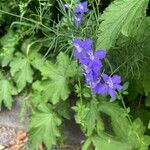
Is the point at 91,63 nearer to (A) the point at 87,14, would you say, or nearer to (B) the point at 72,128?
(A) the point at 87,14

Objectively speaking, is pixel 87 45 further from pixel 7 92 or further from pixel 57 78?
pixel 7 92

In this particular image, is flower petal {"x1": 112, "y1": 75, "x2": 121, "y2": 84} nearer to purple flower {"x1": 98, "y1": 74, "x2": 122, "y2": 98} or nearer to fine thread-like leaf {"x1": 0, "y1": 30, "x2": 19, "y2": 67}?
purple flower {"x1": 98, "y1": 74, "x2": 122, "y2": 98}

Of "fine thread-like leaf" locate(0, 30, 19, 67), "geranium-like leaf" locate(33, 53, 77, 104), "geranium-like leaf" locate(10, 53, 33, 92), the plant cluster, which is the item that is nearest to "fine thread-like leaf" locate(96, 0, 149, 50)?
the plant cluster

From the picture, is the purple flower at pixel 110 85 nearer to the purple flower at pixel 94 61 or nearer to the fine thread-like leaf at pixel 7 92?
the purple flower at pixel 94 61

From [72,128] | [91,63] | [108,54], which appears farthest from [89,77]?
[72,128]

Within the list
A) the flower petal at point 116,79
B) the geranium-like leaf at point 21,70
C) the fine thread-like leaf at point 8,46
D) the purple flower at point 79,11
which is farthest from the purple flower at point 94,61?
the fine thread-like leaf at point 8,46

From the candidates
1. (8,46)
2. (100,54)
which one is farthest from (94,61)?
(8,46)
